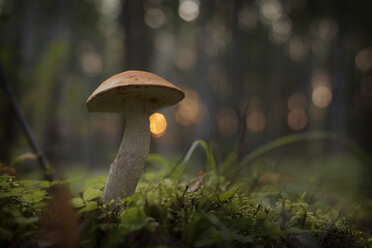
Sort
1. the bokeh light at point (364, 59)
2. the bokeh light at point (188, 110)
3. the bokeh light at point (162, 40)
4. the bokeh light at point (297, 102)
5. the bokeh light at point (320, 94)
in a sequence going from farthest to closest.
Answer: the bokeh light at point (188, 110) → the bokeh light at point (297, 102) → the bokeh light at point (320, 94) → the bokeh light at point (364, 59) → the bokeh light at point (162, 40)

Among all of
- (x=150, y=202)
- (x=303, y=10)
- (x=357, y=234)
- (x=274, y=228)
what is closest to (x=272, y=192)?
(x=357, y=234)

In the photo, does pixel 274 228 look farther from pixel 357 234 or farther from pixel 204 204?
pixel 357 234

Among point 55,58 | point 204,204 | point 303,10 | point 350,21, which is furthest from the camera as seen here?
point 303,10

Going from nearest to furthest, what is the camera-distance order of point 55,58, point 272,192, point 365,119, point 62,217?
point 62,217
point 272,192
point 55,58
point 365,119

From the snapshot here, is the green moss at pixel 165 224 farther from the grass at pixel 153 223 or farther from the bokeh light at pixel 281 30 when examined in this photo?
the bokeh light at pixel 281 30

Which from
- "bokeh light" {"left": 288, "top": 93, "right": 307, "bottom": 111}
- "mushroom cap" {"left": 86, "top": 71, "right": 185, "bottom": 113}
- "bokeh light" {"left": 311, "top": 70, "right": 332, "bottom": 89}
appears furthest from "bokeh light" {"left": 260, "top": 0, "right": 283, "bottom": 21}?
"mushroom cap" {"left": 86, "top": 71, "right": 185, "bottom": 113}

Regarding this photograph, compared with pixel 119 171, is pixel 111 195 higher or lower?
lower

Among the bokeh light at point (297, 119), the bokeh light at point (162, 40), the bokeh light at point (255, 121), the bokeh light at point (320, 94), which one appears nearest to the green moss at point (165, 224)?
the bokeh light at point (162, 40)
